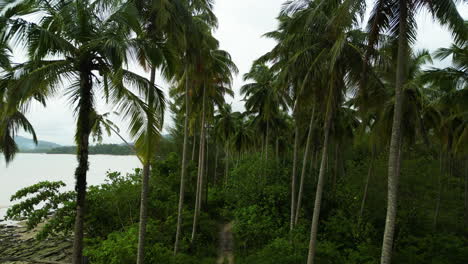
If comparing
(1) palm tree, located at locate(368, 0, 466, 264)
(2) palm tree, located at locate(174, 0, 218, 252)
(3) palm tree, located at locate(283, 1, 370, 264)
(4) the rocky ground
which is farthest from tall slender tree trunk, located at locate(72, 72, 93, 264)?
(4) the rocky ground

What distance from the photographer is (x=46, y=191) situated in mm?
13422

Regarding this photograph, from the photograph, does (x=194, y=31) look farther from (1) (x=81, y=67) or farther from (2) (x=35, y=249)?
(2) (x=35, y=249)

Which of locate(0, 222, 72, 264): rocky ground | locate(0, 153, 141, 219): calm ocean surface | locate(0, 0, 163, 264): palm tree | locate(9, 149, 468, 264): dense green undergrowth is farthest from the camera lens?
locate(0, 153, 141, 219): calm ocean surface

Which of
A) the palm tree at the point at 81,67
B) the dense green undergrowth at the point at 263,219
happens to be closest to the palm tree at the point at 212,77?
the dense green undergrowth at the point at 263,219

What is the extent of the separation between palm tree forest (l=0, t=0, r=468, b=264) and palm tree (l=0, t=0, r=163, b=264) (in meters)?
0.03

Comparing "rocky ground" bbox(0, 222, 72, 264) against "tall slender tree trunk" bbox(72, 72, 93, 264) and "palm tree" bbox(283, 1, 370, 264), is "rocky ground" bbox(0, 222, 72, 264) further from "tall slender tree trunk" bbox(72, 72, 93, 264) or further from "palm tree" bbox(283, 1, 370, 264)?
"palm tree" bbox(283, 1, 370, 264)

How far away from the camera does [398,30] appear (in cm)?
758

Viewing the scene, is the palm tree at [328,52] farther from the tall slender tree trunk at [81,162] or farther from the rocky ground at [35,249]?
the rocky ground at [35,249]

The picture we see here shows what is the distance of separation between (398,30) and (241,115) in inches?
713

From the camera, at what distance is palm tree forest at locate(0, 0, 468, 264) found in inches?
274

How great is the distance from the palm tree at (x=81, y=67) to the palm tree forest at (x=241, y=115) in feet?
0.10

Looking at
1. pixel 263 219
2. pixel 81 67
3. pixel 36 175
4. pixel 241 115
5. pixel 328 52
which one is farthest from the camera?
pixel 36 175

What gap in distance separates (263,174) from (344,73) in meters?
10.2

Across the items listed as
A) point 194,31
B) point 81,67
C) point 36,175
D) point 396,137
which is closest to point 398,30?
point 396,137
